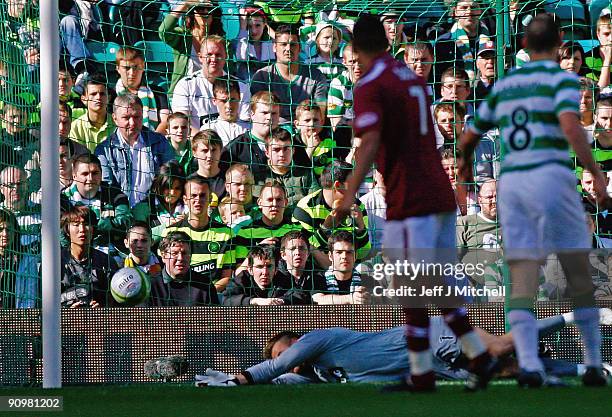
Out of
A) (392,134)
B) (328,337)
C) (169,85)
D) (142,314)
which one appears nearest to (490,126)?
(392,134)

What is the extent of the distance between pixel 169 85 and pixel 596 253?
157 inches

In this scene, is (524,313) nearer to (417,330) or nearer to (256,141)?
(417,330)

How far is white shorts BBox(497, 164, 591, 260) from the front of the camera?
4086 millimetres

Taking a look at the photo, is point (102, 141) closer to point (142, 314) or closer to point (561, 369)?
point (142, 314)

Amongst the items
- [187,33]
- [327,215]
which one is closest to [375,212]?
[327,215]

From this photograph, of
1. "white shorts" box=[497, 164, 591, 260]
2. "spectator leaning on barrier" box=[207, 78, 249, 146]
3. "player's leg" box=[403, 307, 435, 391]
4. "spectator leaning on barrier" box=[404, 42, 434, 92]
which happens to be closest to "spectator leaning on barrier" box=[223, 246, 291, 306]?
"spectator leaning on barrier" box=[207, 78, 249, 146]

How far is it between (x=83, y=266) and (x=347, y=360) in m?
2.23

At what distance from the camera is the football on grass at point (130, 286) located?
27.1 feet

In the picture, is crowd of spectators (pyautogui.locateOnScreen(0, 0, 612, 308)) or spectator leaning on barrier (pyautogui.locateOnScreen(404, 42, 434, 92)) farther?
spectator leaning on barrier (pyautogui.locateOnScreen(404, 42, 434, 92))

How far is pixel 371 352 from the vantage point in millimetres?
7637

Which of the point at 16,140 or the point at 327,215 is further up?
the point at 16,140

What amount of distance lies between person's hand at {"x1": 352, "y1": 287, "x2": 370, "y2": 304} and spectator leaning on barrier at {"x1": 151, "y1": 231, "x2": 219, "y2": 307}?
1082 mm

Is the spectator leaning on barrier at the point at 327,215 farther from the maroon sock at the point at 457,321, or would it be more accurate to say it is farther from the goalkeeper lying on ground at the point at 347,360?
the maroon sock at the point at 457,321

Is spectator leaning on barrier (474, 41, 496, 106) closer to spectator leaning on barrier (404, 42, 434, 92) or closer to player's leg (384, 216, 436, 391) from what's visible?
spectator leaning on barrier (404, 42, 434, 92)
